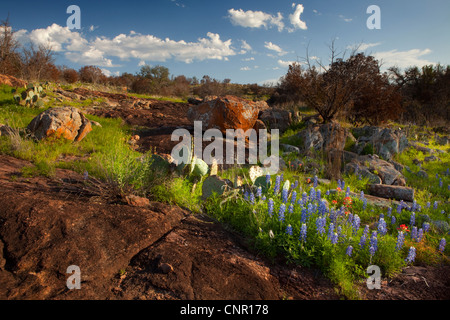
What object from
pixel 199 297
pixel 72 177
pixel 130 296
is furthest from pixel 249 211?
pixel 72 177

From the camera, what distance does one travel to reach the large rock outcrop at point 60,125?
6684 mm

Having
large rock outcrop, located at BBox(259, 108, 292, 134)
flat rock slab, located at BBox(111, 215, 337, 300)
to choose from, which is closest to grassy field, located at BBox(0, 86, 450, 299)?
flat rock slab, located at BBox(111, 215, 337, 300)

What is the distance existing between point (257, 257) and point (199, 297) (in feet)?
2.78

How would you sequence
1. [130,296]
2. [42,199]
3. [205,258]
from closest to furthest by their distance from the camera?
[130,296] → [205,258] → [42,199]

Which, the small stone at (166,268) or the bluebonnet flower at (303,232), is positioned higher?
the bluebonnet flower at (303,232)

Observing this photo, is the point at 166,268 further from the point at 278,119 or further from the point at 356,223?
the point at 278,119

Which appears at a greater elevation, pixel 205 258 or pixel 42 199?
pixel 42 199

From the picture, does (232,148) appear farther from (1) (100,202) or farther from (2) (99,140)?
(1) (100,202)

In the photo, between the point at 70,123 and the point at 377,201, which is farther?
the point at 70,123

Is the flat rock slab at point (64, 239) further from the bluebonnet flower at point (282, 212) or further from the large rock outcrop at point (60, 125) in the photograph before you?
the large rock outcrop at point (60, 125)

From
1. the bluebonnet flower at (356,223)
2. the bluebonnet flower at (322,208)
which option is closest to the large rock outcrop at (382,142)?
the bluebonnet flower at (356,223)

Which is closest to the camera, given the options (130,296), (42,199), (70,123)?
(130,296)

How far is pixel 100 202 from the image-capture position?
3.42 meters

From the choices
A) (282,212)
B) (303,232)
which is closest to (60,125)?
(282,212)
